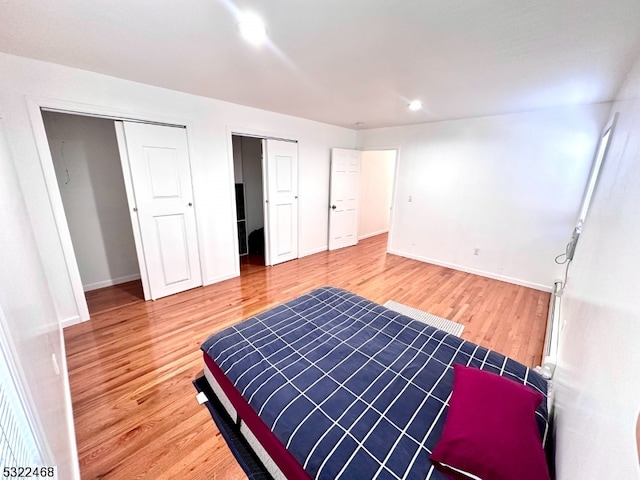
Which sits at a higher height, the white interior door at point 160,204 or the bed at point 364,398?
the white interior door at point 160,204

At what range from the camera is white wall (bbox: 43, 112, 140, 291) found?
2.87m

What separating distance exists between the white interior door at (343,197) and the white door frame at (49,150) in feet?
9.08

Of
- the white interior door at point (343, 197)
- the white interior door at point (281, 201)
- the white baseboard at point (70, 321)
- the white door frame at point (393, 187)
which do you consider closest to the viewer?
the white baseboard at point (70, 321)

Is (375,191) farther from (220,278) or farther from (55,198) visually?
(55,198)

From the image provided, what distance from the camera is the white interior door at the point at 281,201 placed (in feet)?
12.3

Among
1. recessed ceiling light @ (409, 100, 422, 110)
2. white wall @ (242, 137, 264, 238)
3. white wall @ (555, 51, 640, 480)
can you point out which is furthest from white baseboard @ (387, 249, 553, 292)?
white wall @ (555, 51, 640, 480)

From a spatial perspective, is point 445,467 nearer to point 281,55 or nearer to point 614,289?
point 614,289

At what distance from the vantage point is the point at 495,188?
3615 millimetres

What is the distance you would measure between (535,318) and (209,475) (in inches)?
130

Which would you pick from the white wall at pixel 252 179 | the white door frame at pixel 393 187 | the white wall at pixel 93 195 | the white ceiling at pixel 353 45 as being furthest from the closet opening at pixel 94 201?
the white door frame at pixel 393 187

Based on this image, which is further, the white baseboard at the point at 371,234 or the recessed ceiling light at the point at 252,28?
the white baseboard at the point at 371,234

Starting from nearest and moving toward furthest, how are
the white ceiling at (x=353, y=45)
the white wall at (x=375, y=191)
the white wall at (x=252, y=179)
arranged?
the white ceiling at (x=353, y=45), the white wall at (x=252, y=179), the white wall at (x=375, y=191)

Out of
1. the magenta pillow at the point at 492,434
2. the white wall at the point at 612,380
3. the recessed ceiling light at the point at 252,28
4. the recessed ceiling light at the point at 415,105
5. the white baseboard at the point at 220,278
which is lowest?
the white baseboard at the point at 220,278

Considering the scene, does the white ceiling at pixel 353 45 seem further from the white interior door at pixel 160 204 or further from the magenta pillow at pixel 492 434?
the magenta pillow at pixel 492 434
